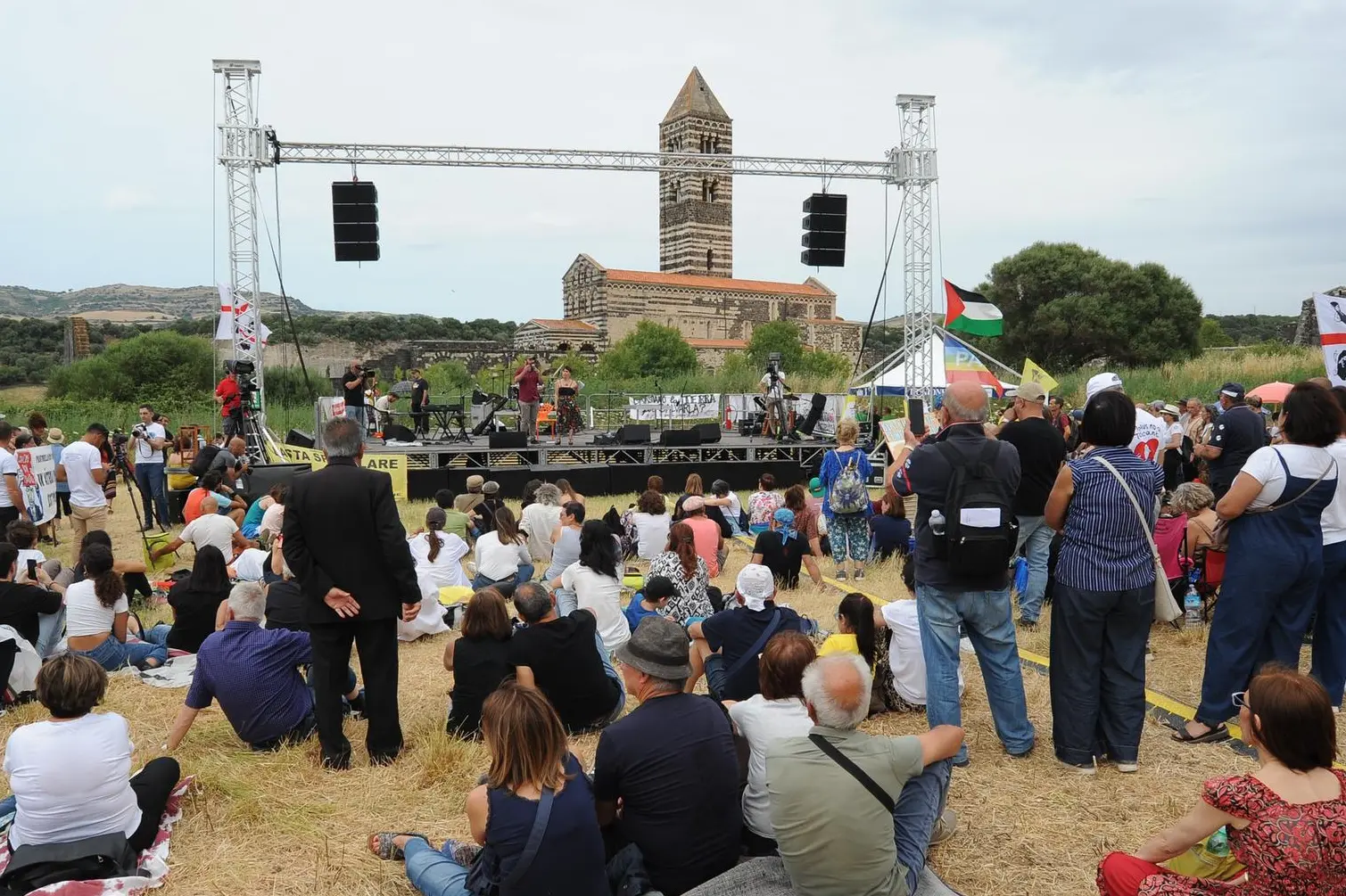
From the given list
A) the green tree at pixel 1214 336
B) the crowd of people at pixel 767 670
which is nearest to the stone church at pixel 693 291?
the green tree at pixel 1214 336

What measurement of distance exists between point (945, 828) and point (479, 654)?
223 centimetres

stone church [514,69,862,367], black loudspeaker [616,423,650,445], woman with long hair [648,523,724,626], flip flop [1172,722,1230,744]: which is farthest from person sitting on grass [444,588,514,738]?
stone church [514,69,862,367]

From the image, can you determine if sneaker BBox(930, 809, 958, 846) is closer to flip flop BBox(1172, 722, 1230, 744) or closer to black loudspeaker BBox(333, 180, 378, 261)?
flip flop BBox(1172, 722, 1230, 744)

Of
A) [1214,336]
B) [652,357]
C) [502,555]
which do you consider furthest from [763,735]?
[1214,336]

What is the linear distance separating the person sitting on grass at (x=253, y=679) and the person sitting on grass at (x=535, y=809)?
81.8 inches

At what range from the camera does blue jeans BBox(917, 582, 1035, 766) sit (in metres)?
3.94

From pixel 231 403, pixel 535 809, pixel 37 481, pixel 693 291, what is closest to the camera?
pixel 535 809

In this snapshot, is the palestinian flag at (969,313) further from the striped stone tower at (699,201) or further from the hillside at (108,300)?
the hillside at (108,300)

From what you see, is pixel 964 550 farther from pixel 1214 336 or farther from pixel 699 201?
pixel 699 201

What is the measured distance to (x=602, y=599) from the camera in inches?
222

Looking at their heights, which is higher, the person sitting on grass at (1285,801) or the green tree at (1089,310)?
the green tree at (1089,310)

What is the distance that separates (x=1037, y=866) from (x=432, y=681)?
3739mm

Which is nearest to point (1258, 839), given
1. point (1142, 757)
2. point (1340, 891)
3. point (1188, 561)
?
point (1340, 891)

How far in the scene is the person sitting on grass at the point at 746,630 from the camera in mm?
4238
